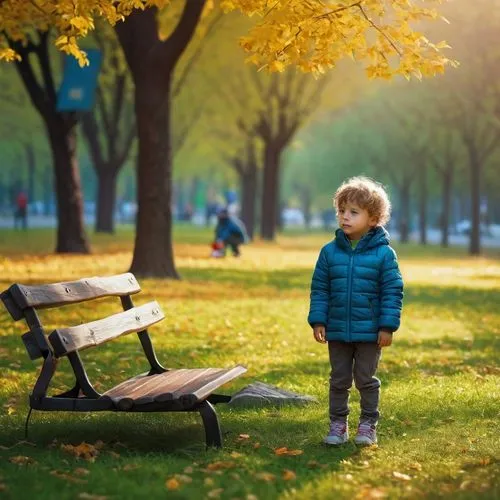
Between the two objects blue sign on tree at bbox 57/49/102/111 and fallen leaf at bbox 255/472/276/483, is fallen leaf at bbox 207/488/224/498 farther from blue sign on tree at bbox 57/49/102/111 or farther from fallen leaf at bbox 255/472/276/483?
blue sign on tree at bbox 57/49/102/111

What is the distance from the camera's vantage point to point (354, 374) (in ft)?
23.4

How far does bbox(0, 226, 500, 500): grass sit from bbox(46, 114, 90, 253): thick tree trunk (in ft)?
26.6

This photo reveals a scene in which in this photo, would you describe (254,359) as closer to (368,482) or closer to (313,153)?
(368,482)

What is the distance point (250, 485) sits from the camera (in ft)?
19.6

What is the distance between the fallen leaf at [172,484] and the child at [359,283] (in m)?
1.38

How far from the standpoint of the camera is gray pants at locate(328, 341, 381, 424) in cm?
702

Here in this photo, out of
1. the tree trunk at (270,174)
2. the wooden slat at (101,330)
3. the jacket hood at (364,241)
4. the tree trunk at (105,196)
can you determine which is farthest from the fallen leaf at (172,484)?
the tree trunk at (270,174)

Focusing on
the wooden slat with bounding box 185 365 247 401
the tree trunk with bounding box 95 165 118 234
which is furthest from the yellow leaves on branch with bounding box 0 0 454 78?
the tree trunk with bounding box 95 165 118 234

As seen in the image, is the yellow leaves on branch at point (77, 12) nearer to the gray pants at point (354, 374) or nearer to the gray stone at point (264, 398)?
the gray stone at point (264, 398)

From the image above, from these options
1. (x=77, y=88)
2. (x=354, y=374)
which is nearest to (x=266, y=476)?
(x=354, y=374)

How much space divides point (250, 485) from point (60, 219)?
21.3m

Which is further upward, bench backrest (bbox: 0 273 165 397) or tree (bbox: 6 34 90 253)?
tree (bbox: 6 34 90 253)

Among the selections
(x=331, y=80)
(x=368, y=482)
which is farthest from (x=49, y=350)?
(x=331, y=80)

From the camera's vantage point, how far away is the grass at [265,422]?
236 inches
